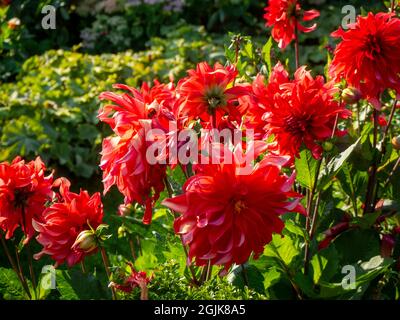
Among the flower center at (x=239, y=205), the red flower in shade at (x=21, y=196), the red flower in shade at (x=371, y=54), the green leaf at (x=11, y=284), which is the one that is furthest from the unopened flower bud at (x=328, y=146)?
the green leaf at (x=11, y=284)

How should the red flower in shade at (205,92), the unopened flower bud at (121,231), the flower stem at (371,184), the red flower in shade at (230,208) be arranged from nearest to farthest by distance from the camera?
the red flower in shade at (230,208) → the red flower in shade at (205,92) → the flower stem at (371,184) → the unopened flower bud at (121,231)

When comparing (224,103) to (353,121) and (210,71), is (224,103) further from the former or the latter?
(353,121)

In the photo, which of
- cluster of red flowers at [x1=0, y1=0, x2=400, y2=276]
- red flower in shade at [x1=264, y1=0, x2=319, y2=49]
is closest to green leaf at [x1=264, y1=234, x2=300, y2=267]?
cluster of red flowers at [x1=0, y1=0, x2=400, y2=276]

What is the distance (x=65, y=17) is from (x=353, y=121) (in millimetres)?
3703

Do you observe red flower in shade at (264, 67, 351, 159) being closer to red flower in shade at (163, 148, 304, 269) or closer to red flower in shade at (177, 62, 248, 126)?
red flower in shade at (177, 62, 248, 126)

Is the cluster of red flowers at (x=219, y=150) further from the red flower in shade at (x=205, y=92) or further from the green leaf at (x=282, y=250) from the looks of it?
the green leaf at (x=282, y=250)

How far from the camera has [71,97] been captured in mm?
3467

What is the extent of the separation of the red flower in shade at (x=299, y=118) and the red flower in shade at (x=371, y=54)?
0.08 metres

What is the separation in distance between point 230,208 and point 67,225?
0.43 meters

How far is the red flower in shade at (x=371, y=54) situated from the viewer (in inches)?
50.5

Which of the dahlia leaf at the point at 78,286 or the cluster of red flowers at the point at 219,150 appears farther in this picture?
the dahlia leaf at the point at 78,286

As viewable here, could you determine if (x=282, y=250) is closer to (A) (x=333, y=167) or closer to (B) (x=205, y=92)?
(A) (x=333, y=167)
